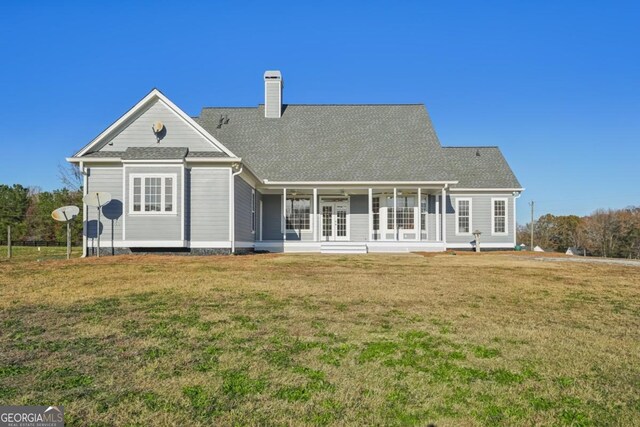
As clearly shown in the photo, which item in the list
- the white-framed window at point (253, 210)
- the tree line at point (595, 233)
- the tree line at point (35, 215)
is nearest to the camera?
the white-framed window at point (253, 210)

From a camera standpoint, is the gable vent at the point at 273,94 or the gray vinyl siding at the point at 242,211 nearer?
the gray vinyl siding at the point at 242,211

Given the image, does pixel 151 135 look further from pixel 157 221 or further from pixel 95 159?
pixel 157 221

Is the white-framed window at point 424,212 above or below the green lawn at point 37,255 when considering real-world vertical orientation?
above

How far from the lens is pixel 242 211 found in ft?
62.8

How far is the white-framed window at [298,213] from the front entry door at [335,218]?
2.44 feet

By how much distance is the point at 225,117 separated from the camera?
26.3 meters

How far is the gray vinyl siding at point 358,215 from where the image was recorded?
24125 mm

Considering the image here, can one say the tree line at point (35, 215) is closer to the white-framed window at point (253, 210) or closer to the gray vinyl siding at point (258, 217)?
the gray vinyl siding at point (258, 217)

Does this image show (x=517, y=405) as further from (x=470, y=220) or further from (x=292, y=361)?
(x=470, y=220)

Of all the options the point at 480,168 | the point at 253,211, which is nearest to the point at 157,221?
the point at 253,211

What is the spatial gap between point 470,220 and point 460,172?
2839mm

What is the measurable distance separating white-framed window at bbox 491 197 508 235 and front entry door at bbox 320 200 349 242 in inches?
323

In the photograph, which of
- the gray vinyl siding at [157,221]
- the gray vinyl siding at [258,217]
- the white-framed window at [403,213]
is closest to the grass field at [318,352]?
the gray vinyl siding at [157,221]

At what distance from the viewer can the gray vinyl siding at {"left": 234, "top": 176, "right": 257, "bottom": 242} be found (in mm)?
18172
